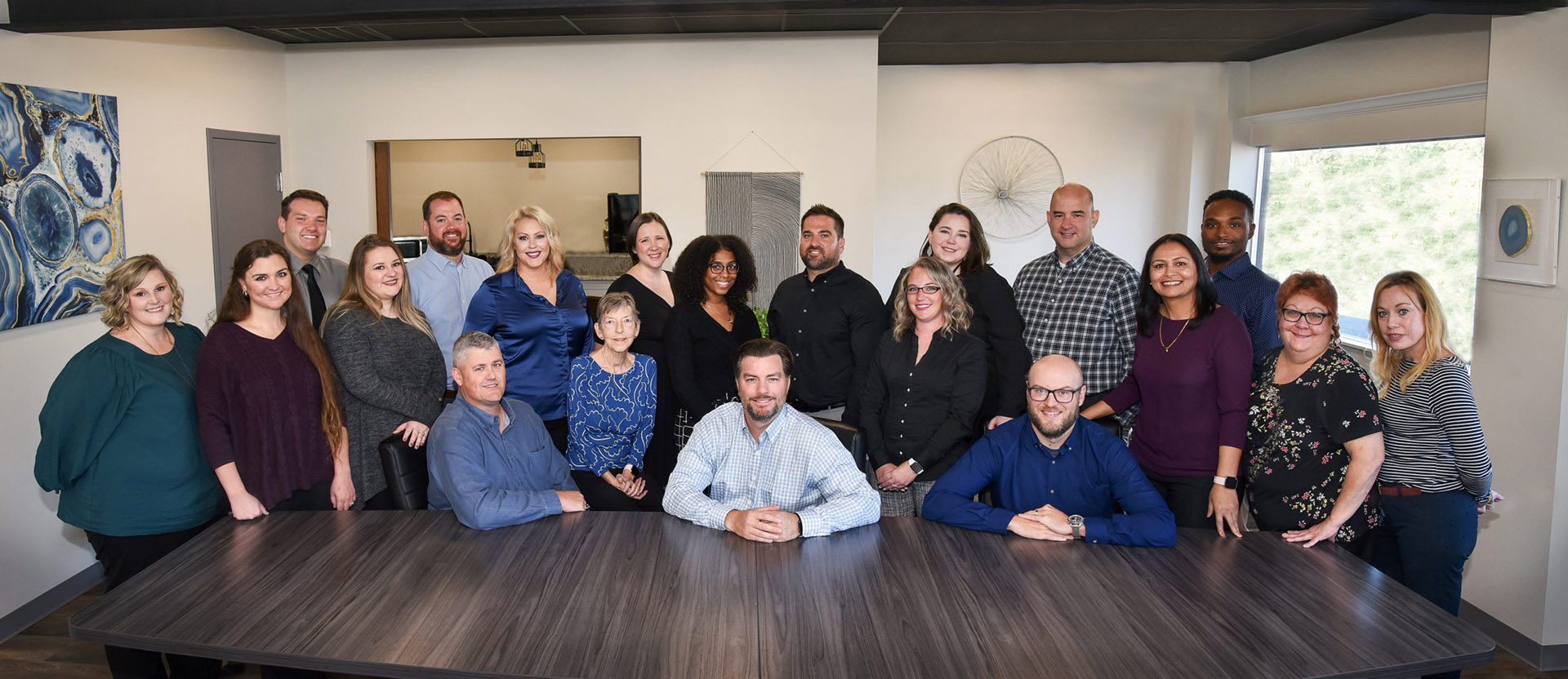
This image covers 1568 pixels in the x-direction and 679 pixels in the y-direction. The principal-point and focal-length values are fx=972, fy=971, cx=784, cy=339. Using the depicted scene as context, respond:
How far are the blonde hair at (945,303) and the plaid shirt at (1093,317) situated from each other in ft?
1.40

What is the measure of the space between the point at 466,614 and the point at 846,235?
4358mm

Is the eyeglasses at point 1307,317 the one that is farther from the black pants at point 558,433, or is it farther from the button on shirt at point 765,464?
the black pants at point 558,433

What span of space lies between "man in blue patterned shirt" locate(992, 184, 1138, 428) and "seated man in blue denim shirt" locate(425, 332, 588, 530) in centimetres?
160

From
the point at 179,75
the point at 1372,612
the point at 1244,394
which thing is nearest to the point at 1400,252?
the point at 1244,394

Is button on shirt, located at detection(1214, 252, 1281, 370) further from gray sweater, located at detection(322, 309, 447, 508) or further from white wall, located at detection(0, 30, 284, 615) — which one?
white wall, located at detection(0, 30, 284, 615)

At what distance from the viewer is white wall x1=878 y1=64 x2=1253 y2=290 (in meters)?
7.21

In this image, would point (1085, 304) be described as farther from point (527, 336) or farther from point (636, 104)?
point (636, 104)

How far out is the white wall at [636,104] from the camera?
6.15 meters

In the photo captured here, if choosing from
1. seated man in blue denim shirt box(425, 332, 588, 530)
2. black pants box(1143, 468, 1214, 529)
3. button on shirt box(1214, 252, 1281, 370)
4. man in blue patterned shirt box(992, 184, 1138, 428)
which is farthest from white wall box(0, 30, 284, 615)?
button on shirt box(1214, 252, 1281, 370)

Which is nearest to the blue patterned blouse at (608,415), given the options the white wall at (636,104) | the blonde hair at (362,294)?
the blonde hair at (362,294)

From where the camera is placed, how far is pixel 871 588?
2.30 metres

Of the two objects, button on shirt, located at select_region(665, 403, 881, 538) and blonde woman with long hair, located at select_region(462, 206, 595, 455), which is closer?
button on shirt, located at select_region(665, 403, 881, 538)

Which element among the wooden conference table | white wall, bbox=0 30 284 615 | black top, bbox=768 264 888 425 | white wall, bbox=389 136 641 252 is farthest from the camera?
white wall, bbox=389 136 641 252

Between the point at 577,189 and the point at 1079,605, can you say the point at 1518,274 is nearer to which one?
the point at 1079,605
